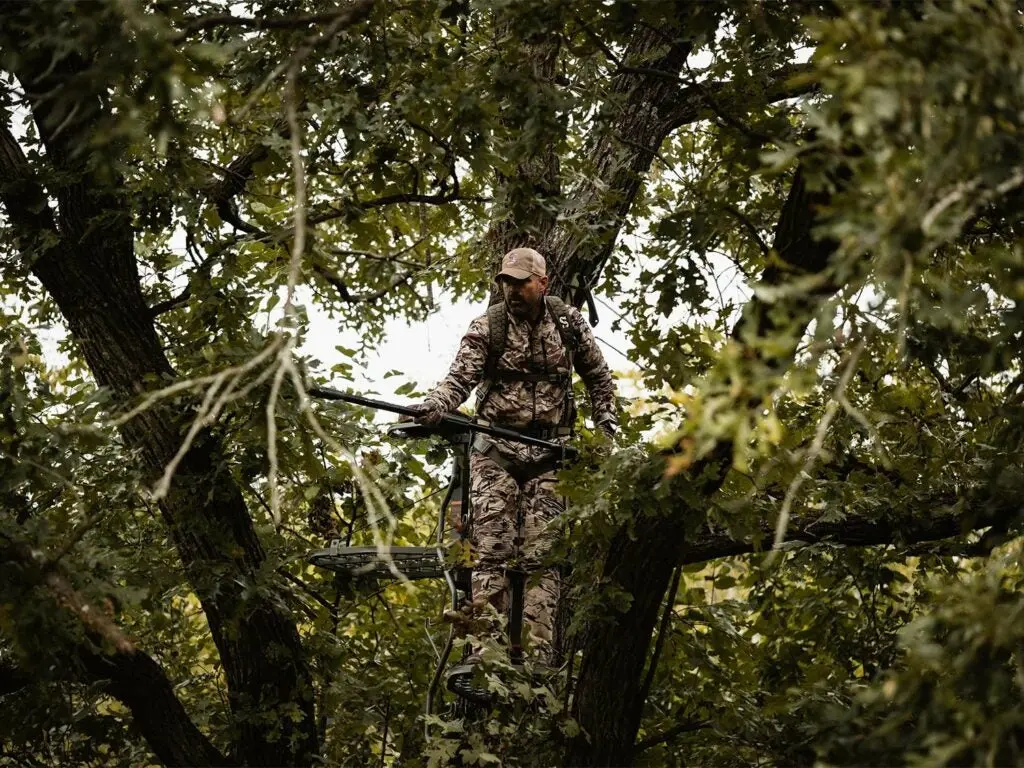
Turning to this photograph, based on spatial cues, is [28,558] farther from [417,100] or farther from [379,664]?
[379,664]

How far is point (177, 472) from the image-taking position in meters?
4.82

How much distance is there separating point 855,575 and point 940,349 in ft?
7.02

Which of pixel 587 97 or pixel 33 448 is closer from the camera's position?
pixel 33 448

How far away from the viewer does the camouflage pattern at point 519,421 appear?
489cm

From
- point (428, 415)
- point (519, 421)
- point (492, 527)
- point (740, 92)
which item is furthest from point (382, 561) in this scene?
point (740, 92)

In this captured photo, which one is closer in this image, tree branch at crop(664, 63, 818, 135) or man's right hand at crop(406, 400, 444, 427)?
tree branch at crop(664, 63, 818, 135)

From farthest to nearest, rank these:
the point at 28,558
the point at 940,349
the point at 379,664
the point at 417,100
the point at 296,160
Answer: the point at 379,664 → the point at 417,100 → the point at 940,349 → the point at 28,558 → the point at 296,160

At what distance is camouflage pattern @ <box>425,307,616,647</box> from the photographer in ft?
16.0

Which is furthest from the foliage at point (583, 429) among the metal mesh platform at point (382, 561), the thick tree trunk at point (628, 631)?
the metal mesh platform at point (382, 561)

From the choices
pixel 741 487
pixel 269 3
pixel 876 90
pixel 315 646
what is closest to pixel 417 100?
pixel 269 3

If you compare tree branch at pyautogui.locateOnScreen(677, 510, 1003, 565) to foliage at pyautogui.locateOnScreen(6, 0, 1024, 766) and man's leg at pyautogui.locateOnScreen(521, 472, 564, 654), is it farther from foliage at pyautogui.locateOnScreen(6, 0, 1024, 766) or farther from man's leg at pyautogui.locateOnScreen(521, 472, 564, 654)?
man's leg at pyautogui.locateOnScreen(521, 472, 564, 654)

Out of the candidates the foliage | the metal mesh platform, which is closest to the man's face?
the foliage

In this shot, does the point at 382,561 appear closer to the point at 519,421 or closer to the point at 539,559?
the point at 539,559

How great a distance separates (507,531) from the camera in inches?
197
